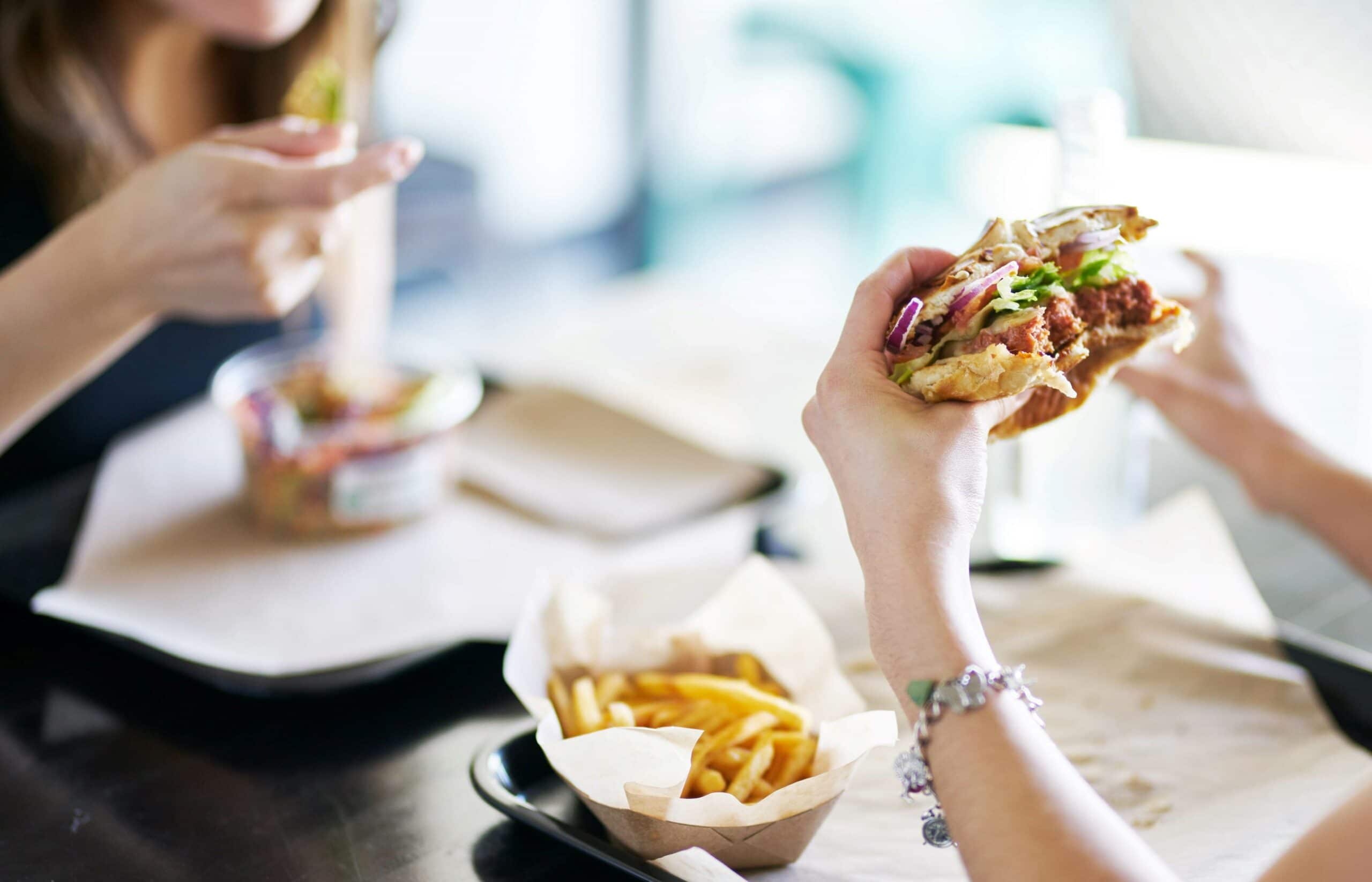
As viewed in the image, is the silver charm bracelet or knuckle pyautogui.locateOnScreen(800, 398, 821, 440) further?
knuckle pyautogui.locateOnScreen(800, 398, 821, 440)

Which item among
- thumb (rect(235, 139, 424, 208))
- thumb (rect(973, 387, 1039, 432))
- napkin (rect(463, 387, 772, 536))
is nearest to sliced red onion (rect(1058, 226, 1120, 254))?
thumb (rect(973, 387, 1039, 432))

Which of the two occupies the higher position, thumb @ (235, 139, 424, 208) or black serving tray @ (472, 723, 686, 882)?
thumb @ (235, 139, 424, 208)

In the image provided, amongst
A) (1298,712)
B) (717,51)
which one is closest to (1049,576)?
(1298,712)

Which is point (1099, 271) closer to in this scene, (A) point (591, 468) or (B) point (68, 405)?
(A) point (591, 468)

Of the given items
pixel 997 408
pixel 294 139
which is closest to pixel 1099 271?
pixel 997 408

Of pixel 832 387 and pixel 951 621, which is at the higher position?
pixel 832 387

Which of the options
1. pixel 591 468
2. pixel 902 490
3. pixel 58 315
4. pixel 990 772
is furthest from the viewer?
pixel 591 468

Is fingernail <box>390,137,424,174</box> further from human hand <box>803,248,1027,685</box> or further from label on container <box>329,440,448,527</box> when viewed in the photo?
human hand <box>803,248,1027,685</box>
